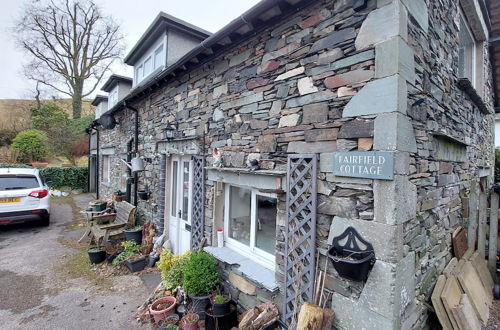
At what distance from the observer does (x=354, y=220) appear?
2.38 m

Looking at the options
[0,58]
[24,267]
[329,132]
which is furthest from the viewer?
[0,58]

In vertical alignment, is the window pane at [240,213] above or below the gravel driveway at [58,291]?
above

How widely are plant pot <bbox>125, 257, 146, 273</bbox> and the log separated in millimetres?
4236

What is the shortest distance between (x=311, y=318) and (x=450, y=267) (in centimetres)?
246

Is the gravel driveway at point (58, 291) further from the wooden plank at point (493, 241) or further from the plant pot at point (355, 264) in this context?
the wooden plank at point (493, 241)

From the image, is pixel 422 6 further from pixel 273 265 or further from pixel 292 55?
pixel 273 265

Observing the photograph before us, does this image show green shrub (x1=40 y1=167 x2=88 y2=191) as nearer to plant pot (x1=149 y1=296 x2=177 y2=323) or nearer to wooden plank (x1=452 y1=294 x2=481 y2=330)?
plant pot (x1=149 y1=296 x2=177 y2=323)

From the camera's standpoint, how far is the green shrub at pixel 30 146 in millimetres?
16919

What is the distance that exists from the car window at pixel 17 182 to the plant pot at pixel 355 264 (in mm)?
9478

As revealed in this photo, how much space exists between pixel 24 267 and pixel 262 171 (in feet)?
Answer: 20.1

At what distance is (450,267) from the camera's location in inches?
138

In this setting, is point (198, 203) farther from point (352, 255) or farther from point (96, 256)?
point (96, 256)

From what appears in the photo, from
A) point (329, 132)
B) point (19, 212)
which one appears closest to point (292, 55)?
point (329, 132)

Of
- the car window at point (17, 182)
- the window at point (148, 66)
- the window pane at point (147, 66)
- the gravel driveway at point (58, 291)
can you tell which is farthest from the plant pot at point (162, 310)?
the window pane at point (147, 66)
